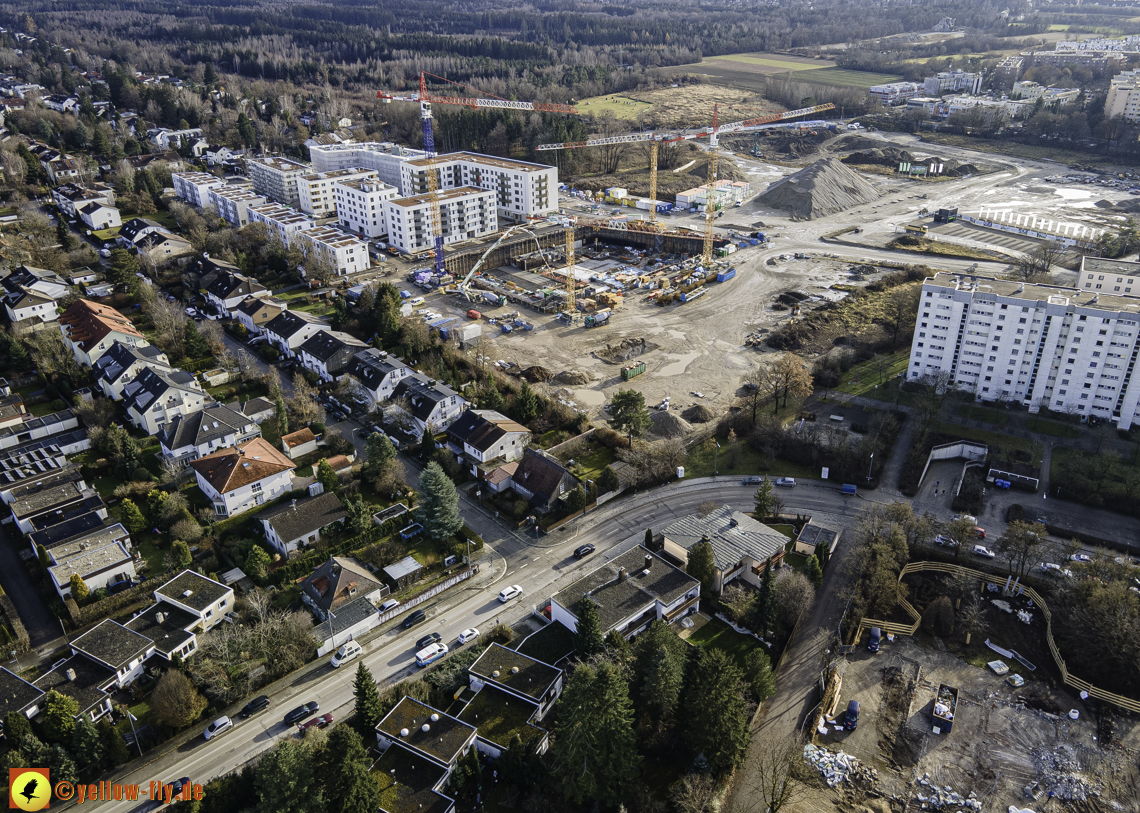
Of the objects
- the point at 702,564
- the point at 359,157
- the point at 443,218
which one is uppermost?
the point at 359,157

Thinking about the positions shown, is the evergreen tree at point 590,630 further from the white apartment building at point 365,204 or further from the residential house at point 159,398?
the white apartment building at point 365,204

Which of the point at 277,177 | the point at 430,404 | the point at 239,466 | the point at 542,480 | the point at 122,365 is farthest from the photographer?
the point at 277,177

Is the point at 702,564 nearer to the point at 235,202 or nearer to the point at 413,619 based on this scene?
the point at 413,619

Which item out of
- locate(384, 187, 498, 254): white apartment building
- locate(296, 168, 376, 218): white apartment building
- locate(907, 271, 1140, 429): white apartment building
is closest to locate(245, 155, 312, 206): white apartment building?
locate(296, 168, 376, 218): white apartment building

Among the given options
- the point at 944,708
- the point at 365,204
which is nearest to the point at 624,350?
the point at 944,708

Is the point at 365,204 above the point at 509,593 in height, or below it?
above

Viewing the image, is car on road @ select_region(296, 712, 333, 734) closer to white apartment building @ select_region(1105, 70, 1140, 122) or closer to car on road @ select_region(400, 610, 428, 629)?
car on road @ select_region(400, 610, 428, 629)

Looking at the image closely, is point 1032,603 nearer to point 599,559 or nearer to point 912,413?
point 912,413
